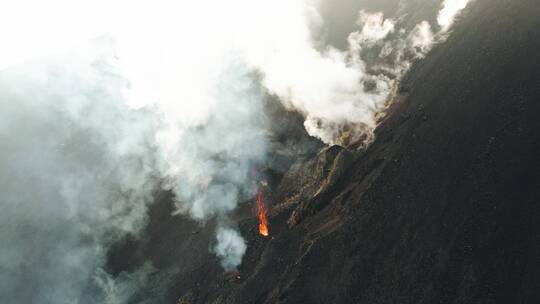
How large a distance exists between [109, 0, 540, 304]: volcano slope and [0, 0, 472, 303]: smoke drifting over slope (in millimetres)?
2512

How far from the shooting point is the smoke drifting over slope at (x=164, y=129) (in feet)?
116

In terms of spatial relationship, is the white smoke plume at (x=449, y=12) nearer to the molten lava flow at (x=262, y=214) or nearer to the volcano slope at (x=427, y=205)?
the volcano slope at (x=427, y=205)

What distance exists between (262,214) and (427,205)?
11804mm

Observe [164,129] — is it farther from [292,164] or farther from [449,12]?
[449,12]

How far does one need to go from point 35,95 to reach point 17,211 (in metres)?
16.9

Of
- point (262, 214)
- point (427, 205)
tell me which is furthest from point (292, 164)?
point (427, 205)

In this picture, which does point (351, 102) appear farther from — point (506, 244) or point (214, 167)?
point (506, 244)

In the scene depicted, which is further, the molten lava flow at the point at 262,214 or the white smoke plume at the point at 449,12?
the white smoke plume at the point at 449,12

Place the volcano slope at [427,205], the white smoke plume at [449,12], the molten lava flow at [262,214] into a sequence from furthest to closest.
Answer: the white smoke plume at [449,12] → the molten lava flow at [262,214] → the volcano slope at [427,205]

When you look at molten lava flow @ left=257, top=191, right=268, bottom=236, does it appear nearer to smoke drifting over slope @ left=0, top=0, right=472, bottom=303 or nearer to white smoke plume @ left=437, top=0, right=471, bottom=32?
smoke drifting over slope @ left=0, top=0, right=472, bottom=303

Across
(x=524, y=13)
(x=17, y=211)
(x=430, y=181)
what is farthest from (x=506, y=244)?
(x=17, y=211)

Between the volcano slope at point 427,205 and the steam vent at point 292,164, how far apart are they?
0.28 ft

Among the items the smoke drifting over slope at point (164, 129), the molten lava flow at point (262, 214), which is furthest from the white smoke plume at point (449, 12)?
the molten lava flow at point (262, 214)

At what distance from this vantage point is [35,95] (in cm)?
5616
